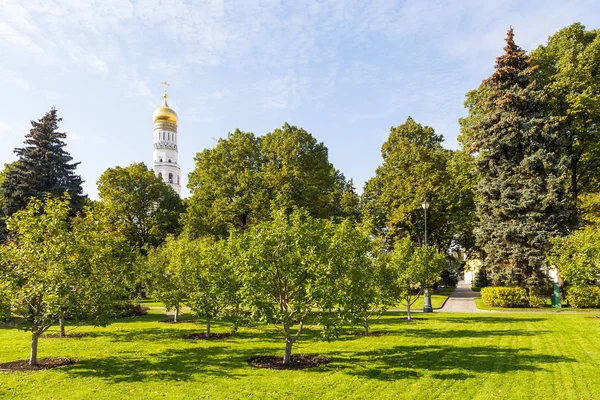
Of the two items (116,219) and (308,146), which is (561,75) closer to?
(308,146)

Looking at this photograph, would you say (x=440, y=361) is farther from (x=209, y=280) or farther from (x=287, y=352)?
(x=209, y=280)

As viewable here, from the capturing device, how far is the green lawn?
9484 mm

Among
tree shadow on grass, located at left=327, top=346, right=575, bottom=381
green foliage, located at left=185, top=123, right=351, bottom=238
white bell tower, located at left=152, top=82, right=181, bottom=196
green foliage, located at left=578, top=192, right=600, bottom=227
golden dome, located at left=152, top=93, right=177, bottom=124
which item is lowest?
tree shadow on grass, located at left=327, top=346, right=575, bottom=381

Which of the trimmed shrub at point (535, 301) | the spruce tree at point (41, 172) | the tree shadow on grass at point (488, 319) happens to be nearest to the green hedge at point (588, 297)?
the trimmed shrub at point (535, 301)

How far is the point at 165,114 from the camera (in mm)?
86125

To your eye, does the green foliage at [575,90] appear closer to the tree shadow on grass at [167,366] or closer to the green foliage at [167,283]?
the green foliage at [167,283]

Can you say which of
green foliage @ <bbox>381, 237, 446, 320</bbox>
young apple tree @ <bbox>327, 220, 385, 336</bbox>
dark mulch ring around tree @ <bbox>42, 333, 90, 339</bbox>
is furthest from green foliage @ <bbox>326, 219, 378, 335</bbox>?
dark mulch ring around tree @ <bbox>42, 333, 90, 339</bbox>

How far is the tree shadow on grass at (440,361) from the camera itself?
11.1m

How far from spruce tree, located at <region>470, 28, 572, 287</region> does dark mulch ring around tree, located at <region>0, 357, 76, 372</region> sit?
28094 millimetres

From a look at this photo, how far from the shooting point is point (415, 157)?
40562mm

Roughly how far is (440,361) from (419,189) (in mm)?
27983

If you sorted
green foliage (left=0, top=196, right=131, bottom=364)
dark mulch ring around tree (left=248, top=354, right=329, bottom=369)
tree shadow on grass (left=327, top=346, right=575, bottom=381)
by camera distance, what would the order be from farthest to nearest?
1. dark mulch ring around tree (left=248, top=354, right=329, bottom=369)
2. green foliage (left=0, top=196, right=131, bottom=364)
3. tree shadow on grass (left=327, top=346, right=575, bottom=381)

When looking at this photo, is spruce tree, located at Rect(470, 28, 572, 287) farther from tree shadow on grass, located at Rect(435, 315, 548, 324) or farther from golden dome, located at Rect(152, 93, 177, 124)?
golden dome, located at Rect(152, 93, 177, 124)

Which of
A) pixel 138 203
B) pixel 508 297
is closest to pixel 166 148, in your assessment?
pixel 138 203
